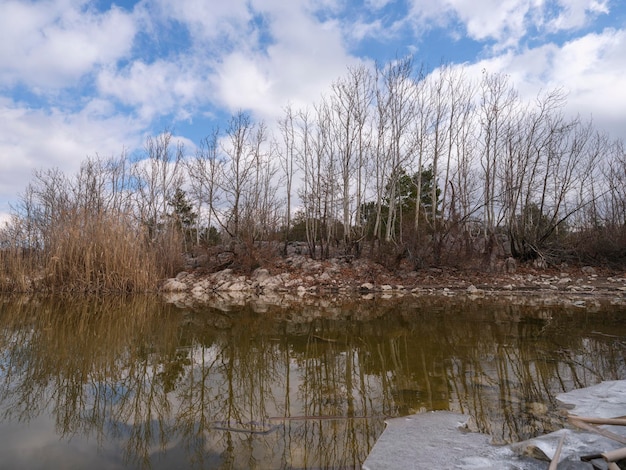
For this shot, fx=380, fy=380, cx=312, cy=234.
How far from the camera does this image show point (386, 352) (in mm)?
5312

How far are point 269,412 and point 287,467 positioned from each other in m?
0.91

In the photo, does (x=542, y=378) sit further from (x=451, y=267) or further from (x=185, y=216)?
(x=185, y=216)

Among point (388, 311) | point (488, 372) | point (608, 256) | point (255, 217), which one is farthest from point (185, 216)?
point (488, 372)

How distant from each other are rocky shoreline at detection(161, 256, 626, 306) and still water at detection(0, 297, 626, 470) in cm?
548

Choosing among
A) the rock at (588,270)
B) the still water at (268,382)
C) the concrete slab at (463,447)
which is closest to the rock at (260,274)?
the still water at (268,382)

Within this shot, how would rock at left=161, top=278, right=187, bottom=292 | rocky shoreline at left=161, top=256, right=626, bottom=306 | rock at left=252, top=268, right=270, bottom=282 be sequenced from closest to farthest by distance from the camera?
rocky shoreline at left=161, top=256, right=626, bottom=306 < rock at left=161, top=278, right=187, bottom=292 < rock at left=252, top=268, right=270, bottom=282

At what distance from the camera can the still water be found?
103 inches

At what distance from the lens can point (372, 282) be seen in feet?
48.8

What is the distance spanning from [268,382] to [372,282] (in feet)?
36.8

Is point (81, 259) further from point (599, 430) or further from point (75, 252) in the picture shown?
point (599, 430)

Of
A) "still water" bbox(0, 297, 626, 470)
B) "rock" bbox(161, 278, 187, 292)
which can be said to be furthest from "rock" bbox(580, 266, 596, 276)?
"rock" bbox(161, 278, 187, 292)

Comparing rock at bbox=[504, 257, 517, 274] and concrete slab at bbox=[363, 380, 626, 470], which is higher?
rock at bbox=[504, 257, 517, 274]

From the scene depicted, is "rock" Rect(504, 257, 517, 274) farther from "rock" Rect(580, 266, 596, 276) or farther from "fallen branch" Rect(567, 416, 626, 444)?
"fallen branch" Rect(567, 416, 626, 444)

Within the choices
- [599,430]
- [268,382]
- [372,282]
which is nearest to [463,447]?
[599,430]
